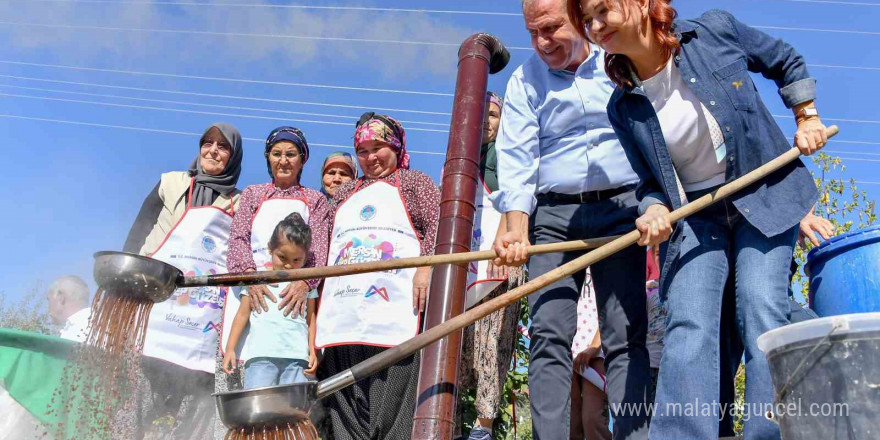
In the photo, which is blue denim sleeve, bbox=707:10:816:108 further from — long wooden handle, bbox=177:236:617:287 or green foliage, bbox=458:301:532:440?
green foliage, bbox=458:301:532:440

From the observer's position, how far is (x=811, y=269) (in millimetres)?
3816

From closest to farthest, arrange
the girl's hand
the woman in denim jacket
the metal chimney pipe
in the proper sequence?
the woman in denim jacket, the metal chimney pipe, the girl's hand

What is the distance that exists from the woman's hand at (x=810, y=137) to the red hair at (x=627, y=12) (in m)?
0.61

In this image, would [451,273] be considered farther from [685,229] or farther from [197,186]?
[197,186]

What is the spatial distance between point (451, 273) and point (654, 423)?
5.88 ft

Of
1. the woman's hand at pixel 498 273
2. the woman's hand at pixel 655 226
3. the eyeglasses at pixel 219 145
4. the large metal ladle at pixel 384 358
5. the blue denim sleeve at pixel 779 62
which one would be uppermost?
the eyeglasses at pixel 219 145

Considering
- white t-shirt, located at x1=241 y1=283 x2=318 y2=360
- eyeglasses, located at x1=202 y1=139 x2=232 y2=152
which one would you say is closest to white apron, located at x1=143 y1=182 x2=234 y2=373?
white t-shirt, located at x1=241 y1=283 x2=318 y2=360

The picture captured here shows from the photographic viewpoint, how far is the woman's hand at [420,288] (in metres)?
4.71

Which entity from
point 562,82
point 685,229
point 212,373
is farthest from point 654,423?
point 212,373

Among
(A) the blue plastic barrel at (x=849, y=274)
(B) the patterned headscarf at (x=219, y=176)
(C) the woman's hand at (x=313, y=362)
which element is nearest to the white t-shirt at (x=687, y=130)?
(A) the blue plastic barrel at (x=849, y=274)

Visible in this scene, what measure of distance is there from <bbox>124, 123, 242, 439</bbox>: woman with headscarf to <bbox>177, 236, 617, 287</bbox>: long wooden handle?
166 cm

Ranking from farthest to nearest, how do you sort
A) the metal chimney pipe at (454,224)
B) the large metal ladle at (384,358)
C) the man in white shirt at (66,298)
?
1. the man in white shirt at (66,298)
2. the metal chimney pipe at (454,224)
3. the large metal ladle at (384,358)

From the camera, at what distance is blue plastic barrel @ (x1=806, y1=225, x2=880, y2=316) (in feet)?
11.3

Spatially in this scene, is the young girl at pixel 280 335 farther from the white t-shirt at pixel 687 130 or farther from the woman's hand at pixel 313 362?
the white t-shirt at pixel 687 130
